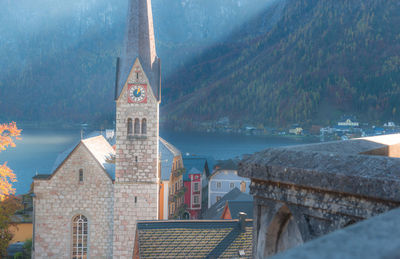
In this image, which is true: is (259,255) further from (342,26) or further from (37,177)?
(342,26)

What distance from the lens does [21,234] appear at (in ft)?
118

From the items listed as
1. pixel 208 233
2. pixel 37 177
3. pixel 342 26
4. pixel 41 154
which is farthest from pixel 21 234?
pixel 342 26

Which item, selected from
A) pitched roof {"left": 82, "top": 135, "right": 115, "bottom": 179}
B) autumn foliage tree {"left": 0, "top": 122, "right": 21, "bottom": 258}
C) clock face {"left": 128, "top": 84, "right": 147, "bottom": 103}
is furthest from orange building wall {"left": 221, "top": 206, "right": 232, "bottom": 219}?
autumn foliage tree {"left": 0, "top": 122, "right": 21, "bottom": 258}

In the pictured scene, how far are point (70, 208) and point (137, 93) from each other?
7.28m

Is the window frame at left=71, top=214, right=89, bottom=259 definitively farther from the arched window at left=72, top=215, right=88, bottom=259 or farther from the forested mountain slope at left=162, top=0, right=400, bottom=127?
the forested mountain slope at left=162, top=0, right=400, bottom=127

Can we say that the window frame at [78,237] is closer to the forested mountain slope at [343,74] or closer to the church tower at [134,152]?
the church tower at [134,152]

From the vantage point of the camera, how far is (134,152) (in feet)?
77.2

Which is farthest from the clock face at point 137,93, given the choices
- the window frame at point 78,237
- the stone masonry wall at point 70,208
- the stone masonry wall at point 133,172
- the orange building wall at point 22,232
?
the orange building wall at point 22,232

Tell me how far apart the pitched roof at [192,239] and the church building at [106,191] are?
5.94m

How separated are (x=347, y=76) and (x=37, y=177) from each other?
16717cm

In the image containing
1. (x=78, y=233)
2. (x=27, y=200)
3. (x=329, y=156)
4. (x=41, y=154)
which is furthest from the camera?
(x=41, y=154)

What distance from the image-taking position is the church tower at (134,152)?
75.9 feet

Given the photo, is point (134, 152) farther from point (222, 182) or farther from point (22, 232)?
point (222, 182)

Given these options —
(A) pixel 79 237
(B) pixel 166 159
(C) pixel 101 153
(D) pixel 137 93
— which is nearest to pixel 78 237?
(A) pixel 79 237
